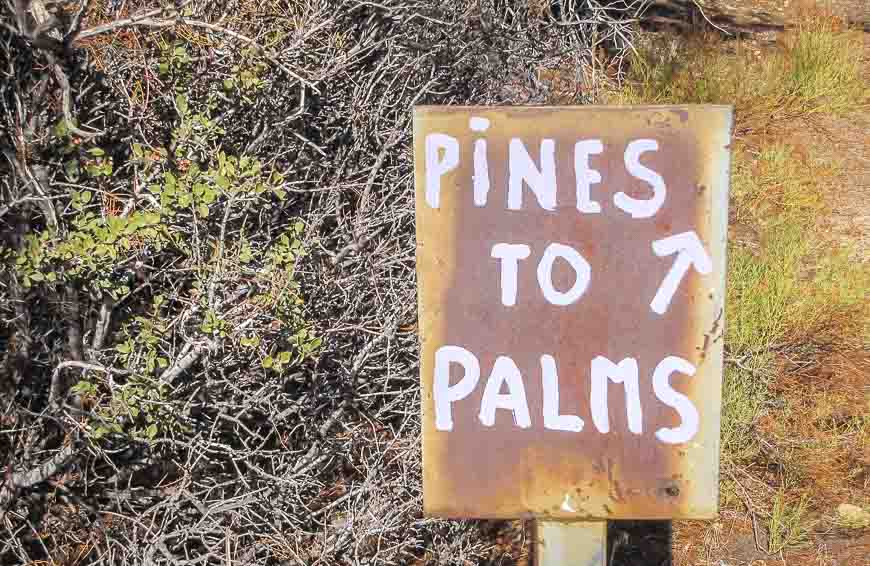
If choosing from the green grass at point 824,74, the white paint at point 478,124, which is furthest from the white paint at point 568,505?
the green grass at point 824,74

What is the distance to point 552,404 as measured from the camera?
1.61 meters

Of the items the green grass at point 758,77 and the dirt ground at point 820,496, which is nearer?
the dirt ground at point 820,496

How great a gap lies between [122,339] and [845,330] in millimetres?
3404

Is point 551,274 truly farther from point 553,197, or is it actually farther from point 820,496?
point 820,496

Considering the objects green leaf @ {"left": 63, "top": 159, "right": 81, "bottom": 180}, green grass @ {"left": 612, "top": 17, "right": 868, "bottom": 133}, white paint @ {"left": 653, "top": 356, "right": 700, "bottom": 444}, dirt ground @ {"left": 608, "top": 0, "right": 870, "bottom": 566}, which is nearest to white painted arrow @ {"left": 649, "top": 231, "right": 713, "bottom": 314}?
white paint @ {"left": 653, "top": 356, "right": 700, "bottom": 444}

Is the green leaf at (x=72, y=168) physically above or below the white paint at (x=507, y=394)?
above

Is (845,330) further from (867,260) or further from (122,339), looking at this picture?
(122,339)

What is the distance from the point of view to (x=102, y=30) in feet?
8.66

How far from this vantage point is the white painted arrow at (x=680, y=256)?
156 centimetres

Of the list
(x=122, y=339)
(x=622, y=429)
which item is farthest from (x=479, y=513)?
(x=122, y=339)

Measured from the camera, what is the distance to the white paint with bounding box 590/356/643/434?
62.7 inches

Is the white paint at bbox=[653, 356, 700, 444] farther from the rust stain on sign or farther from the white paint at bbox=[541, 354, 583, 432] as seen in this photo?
the white paint at bbox=[541, 354, 583, 432]

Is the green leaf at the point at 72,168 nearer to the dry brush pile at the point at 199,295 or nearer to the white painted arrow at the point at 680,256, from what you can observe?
the dry brush pile at the point at 199,295

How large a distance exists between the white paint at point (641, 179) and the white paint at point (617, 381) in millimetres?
249
